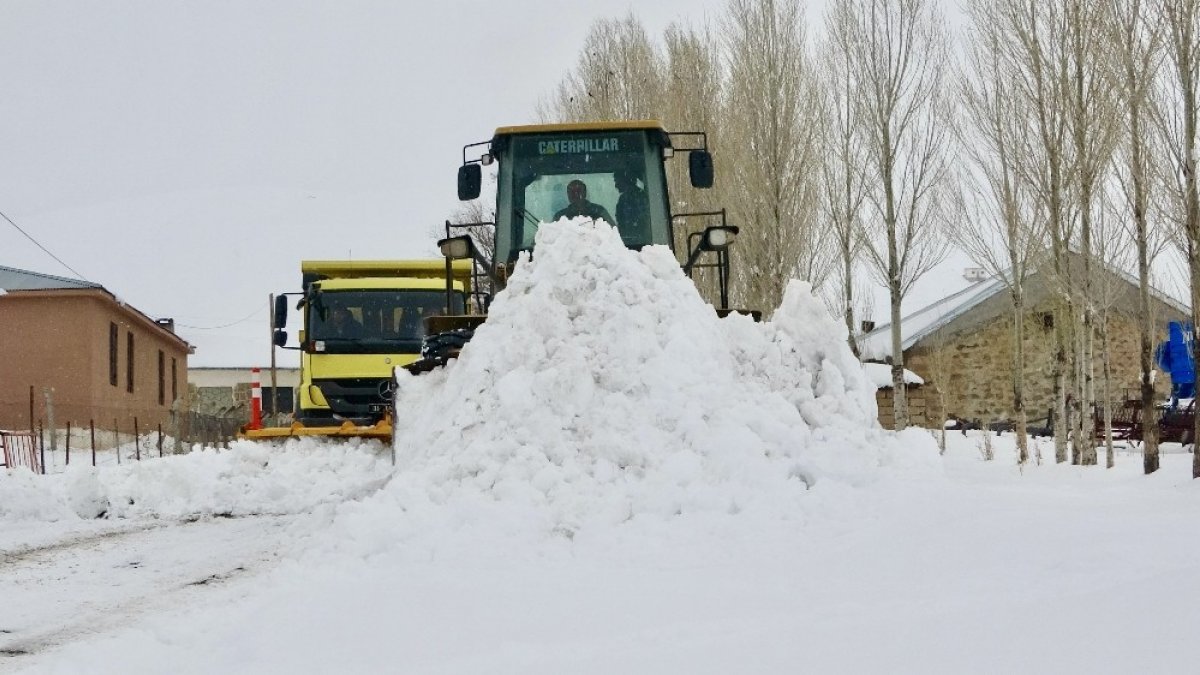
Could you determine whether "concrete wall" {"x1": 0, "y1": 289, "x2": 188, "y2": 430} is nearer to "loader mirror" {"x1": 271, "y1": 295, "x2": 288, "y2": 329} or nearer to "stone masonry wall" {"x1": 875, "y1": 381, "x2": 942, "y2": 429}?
"loader mirror" {"x1": 271, "y1": 295, "x2": 288, "y2": 329}

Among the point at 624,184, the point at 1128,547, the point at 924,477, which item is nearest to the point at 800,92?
the point at 624,184

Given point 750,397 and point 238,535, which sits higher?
point 750,397

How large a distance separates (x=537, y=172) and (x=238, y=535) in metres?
3.56

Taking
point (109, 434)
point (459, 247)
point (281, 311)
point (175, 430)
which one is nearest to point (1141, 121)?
point (459, 247)

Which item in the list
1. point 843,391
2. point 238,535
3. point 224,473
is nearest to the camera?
point 843,391

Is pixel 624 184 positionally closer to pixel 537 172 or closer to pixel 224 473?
pixel 537 172

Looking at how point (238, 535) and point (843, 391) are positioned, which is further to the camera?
point (238, 535)

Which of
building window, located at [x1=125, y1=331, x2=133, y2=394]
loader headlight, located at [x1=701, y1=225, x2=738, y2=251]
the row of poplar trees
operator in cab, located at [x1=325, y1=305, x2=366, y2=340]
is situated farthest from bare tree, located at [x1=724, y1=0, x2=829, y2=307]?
building window, located at [x1=125, y1=331, x2=133, y2=394]

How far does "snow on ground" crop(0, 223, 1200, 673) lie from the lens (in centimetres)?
369

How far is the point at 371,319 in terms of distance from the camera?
12688 millimetres

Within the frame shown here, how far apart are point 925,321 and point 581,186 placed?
22263 mm

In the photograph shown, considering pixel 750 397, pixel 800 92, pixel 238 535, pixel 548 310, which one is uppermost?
pixel 800 92

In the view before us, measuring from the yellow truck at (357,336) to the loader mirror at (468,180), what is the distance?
3.18m

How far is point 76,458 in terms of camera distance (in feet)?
62.6
